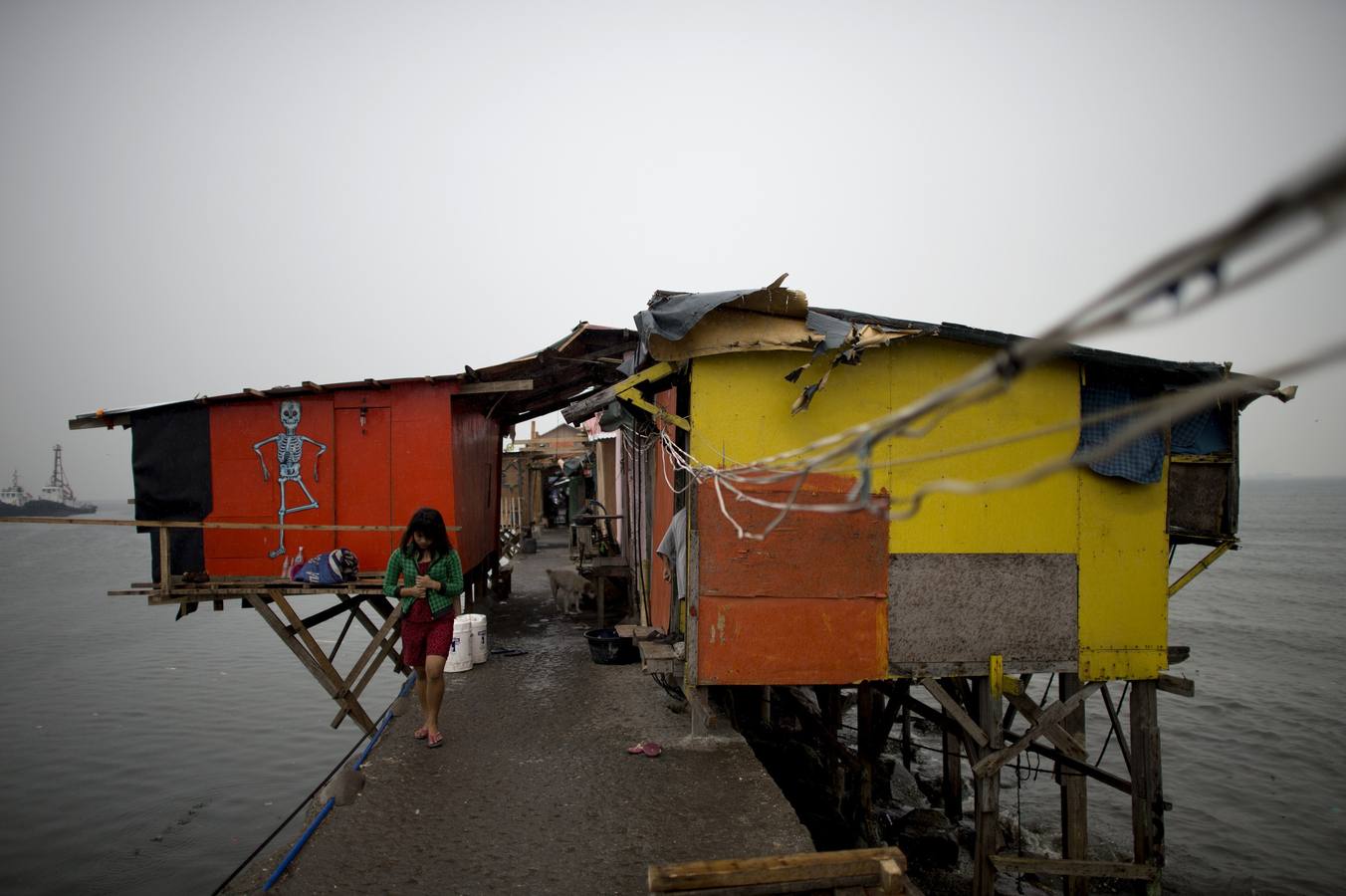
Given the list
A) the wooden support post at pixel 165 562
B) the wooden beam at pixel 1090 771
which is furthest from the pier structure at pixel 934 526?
the wooden support post at pixel 165 562

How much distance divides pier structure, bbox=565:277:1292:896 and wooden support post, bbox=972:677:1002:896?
0.02m

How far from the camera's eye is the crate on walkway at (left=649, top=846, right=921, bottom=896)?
3.39 m

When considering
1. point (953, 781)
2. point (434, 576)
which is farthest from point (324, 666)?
point (953, 781)

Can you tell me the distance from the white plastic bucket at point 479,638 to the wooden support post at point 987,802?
6.13 m

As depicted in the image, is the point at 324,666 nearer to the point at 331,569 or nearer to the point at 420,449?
the point at 331,569

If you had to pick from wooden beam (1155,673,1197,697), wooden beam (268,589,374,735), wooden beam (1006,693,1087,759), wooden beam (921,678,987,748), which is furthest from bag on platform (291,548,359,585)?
wooden beam (1155,673,1197,697)

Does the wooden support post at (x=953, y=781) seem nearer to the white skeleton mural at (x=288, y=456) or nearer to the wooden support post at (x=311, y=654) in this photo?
the wooden support post at (x=311, y=654)

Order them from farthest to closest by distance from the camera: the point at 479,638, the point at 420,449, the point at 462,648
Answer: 1. the point at 420,449
2. the point at 479,638
3. the point at 462,648

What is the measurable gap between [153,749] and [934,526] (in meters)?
15.3

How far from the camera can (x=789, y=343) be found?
617 centimetres

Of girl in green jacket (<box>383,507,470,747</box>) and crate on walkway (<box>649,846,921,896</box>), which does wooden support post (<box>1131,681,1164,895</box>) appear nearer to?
crate on walkway (<box>649,846,921,896</box>)

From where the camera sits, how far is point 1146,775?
23.8ft

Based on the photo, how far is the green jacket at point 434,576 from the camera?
252 inches

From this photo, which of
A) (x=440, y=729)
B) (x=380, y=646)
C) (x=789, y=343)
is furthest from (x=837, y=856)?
(x=380, y=646)
